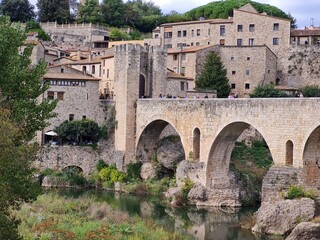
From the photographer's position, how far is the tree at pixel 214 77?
178 ft

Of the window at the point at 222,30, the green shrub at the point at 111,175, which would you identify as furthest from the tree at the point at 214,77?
the green shrub at the point at 111,175

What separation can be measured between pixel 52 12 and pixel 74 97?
40.5 meters

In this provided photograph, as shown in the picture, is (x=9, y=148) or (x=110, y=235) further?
(x=110, y=235)

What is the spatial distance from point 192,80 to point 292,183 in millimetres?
24710

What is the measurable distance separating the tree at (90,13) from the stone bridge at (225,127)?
40.2 metres

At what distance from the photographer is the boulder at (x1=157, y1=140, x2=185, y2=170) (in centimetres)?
4338

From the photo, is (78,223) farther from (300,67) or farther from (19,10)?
(19,10)

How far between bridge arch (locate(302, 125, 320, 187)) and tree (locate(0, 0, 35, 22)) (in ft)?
193

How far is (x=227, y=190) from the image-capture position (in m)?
38.3

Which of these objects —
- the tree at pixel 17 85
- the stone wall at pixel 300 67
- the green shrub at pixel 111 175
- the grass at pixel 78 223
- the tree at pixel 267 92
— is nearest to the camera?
the tree at pixel 17 85

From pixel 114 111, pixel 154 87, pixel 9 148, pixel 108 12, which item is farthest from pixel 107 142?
pixel 108 12

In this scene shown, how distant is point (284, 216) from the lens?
29.2 meters

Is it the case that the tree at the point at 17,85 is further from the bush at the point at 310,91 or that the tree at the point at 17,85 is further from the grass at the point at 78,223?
the bush at the point at 310,91

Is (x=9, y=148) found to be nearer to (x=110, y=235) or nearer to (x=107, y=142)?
(x=110, y=235)
